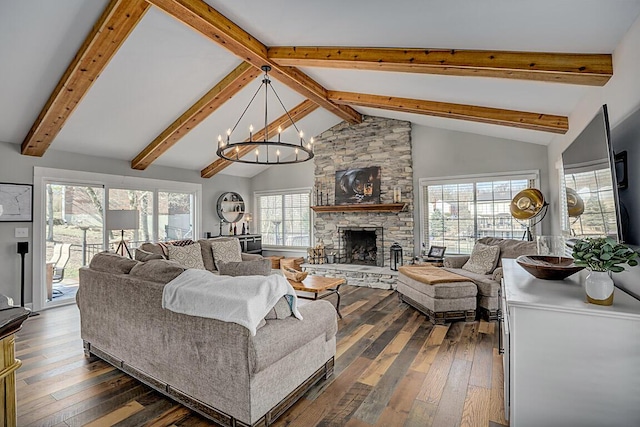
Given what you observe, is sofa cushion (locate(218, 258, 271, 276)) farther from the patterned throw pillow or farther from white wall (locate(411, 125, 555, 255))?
white wall (locate(411, 125, 555, 255))

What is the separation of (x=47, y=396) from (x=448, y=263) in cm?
487

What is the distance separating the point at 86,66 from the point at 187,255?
2.91 meters

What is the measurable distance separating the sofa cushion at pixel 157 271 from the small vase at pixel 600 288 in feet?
8.31

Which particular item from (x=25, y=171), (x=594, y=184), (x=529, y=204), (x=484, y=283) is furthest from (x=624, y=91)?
(x=25, y=171)

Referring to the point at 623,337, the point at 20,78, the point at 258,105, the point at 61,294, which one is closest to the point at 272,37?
the point at 258,105

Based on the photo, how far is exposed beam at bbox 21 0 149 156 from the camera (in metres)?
2.98

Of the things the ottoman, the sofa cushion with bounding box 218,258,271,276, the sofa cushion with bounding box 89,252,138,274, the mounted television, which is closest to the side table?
the sofa cushion with bounding box 218,258,271,276

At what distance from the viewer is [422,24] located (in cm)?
243

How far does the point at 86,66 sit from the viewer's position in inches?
135

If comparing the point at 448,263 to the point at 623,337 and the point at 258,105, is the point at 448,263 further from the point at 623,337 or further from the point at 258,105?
the point at 258,105

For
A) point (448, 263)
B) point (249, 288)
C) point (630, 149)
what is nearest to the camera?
point (630, 149)

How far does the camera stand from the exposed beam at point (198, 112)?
4.46m

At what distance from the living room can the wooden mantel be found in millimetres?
275

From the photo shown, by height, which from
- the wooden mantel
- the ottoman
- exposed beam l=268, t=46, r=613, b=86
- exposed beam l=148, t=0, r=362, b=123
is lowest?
the ottoman
